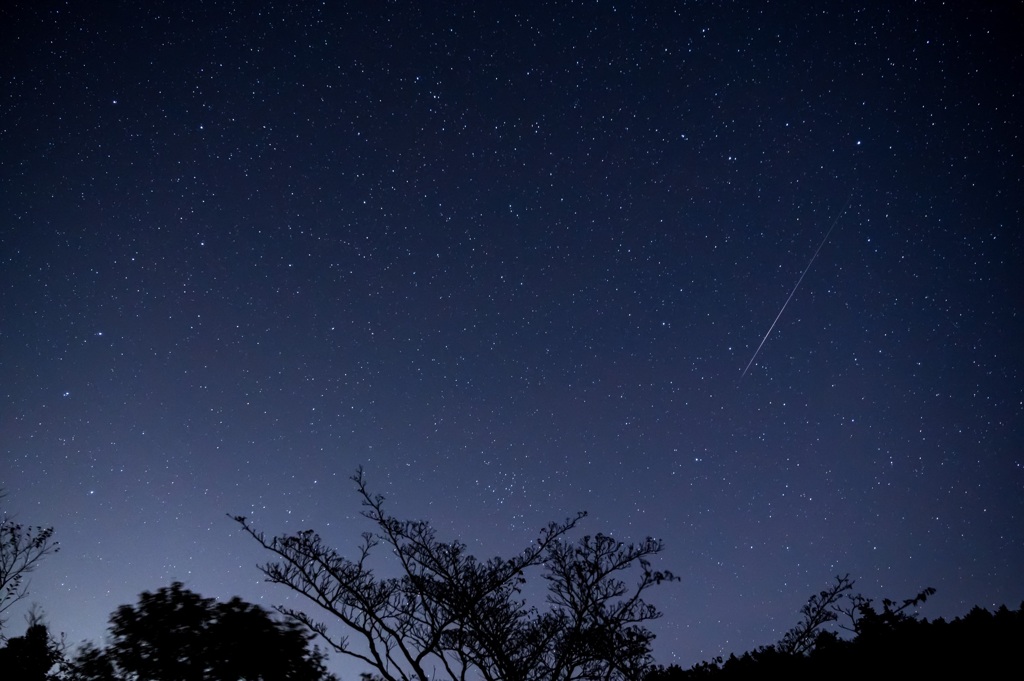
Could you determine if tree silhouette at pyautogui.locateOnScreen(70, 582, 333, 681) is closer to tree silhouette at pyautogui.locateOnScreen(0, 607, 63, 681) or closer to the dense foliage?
tree silhouette at pyautogui.locateOnScreen(0, 607, 63, 681)

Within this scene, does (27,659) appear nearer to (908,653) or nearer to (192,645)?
(192,645)

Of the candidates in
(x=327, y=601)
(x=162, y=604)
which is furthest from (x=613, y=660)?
(x=162, y=604)

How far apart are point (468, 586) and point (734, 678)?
5.53 m

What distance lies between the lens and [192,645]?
8.63 meters

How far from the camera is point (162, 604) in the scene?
348 inches

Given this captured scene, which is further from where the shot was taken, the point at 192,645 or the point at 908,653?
the point at 192,645

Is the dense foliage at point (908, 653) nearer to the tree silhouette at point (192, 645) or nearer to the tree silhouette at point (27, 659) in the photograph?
the tree silhouette at point (192, 645)

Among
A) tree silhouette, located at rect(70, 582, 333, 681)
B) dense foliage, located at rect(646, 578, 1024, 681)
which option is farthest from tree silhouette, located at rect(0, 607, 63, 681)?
dense foliage, located at rect(646, 578, 1024, 681)

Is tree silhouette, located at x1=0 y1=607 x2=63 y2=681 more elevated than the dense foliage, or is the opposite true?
tree silhouette, located at x1=0 y1=607 x2=63 y2=681

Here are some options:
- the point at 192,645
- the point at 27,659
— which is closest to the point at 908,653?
the point at 192,645

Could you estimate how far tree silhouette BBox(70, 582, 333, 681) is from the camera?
28.0 ft

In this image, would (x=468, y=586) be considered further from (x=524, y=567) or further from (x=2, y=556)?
(x=2, y=556)

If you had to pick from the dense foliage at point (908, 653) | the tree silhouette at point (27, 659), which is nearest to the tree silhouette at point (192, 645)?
the tree silhouette at point (27, 659)

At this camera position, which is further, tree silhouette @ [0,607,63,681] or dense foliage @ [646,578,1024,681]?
tree silhouette @ [0,607,63,681]
